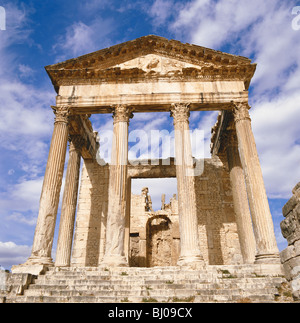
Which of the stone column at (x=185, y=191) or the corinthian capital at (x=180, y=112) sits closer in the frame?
the stone column at (x=185, y=191)

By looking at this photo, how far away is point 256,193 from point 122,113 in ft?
21.9

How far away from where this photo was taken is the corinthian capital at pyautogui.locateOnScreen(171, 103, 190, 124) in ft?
40.7

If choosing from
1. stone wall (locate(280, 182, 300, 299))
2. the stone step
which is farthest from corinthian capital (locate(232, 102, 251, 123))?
the stone step

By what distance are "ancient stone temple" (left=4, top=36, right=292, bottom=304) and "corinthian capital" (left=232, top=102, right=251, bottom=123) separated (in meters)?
0.05

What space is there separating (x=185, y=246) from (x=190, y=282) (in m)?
2.09

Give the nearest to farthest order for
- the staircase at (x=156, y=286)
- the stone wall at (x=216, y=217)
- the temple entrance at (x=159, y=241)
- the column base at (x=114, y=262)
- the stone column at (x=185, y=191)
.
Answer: the staircase at (x=156, y=286), the column base at (x=114, y=262), the stone column at (x=185, y=191), the stone wall at (x=216, y=217), the temple entrance at (x=159, y=241)

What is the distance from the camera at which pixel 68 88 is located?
13.2m

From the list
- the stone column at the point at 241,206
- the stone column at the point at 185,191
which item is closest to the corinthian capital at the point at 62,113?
the stone column at the point at 185,191

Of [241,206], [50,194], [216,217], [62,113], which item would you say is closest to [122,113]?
[62,113]

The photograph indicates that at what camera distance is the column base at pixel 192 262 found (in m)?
9.64

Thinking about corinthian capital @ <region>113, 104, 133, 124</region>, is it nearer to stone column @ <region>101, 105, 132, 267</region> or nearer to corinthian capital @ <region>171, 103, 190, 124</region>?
stone column @ <region>101, 105, 132, 267</region>

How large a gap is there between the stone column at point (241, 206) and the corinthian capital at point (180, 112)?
12.7 feet

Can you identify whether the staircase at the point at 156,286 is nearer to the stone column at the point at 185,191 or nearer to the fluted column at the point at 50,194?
the stone column at the point at 185,191

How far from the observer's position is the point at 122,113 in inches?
496
